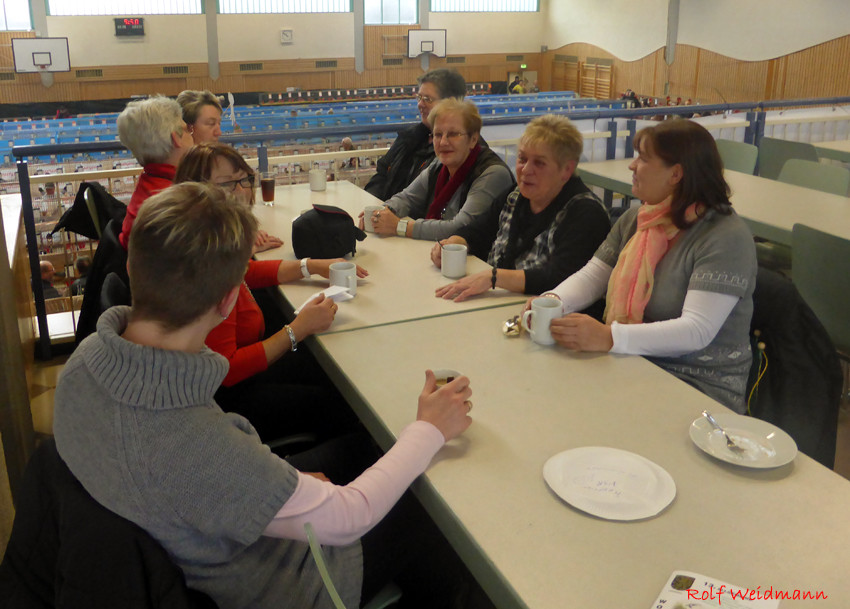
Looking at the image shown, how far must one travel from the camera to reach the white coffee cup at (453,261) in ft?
8.06

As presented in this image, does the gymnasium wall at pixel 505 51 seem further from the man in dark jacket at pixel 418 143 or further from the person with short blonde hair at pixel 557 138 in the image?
the person with short blonde hair at pixel 557 138

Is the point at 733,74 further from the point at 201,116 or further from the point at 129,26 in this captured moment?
the point at 201,116

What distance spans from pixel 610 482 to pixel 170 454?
0.74 metres

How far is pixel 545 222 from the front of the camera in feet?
8.47

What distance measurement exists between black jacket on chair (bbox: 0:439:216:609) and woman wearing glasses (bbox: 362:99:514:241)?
2.02m

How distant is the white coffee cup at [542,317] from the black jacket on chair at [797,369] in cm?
56

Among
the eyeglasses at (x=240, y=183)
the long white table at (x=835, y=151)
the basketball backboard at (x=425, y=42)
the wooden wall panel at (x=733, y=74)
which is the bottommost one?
the long white table at (x=835, y=151)

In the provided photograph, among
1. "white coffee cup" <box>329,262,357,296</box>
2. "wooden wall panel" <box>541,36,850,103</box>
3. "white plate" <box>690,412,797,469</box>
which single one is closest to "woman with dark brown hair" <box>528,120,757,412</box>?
Answer: "white plate" <box>690,412,797,469</box>

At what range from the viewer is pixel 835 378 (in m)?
1.92

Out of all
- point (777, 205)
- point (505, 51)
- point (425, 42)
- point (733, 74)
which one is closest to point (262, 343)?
point (777, 205)

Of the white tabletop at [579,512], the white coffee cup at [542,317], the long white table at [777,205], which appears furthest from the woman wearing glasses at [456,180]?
the white tabletop at [579,512]

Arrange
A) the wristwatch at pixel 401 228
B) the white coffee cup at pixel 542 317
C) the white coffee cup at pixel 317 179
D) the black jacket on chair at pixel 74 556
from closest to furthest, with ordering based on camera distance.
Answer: the black jacket on chair at pixel 74 556 → the white coffee cup at pixel 542 317 → the wristwatch at pixel 401 228 → the white coffee cup at pixel 317 179

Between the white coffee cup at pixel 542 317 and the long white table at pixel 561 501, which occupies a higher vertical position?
the white coffee cup at pixel 542 317

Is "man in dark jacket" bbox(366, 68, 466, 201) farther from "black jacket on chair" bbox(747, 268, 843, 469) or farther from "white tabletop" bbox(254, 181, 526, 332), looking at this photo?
"black jacket on chair" bbox(747, 268, 843, 469)
